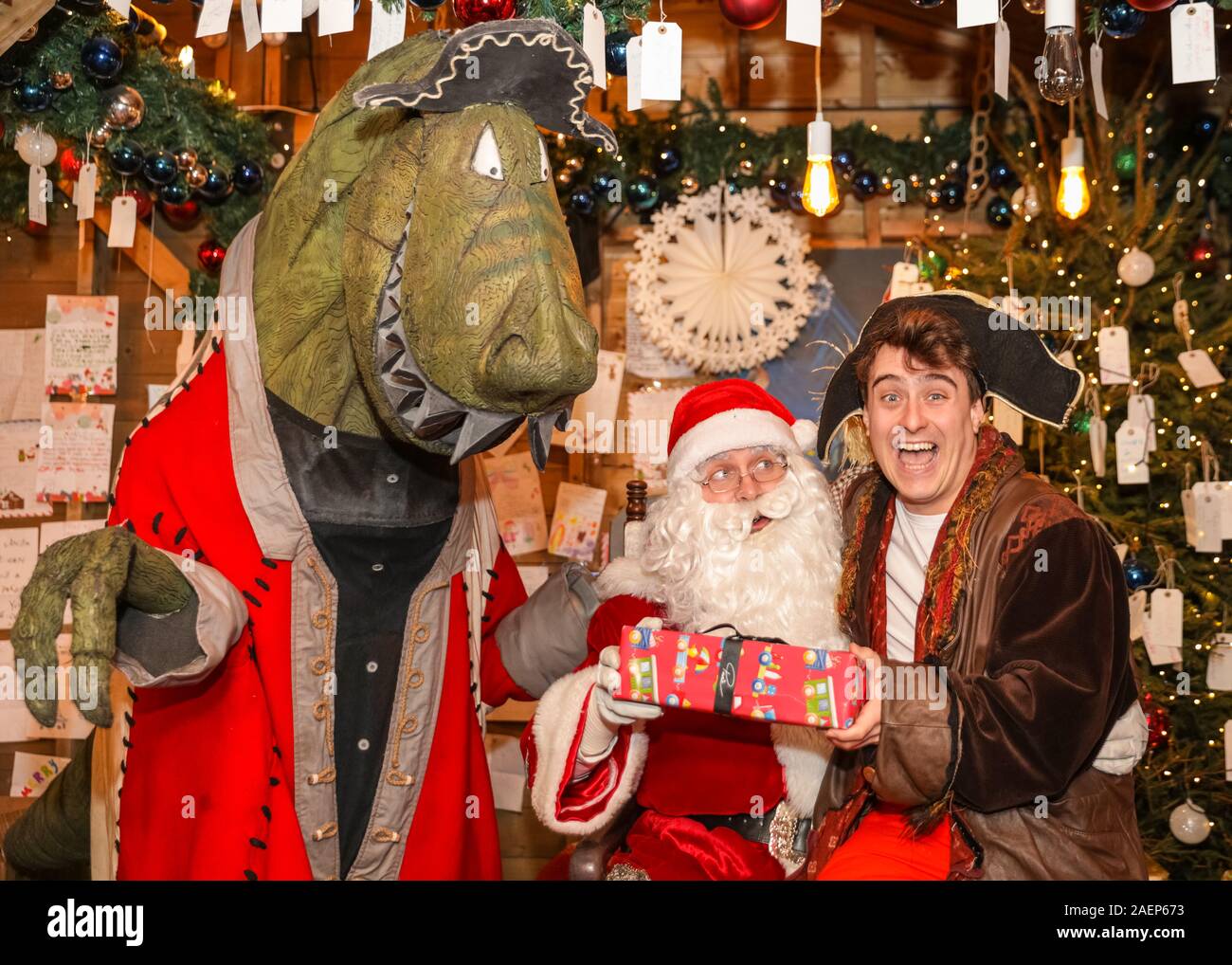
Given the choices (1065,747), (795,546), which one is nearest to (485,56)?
(795,546)

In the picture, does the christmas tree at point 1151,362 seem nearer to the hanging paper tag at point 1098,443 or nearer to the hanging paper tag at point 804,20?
the hanging paper tag at point 1098,443

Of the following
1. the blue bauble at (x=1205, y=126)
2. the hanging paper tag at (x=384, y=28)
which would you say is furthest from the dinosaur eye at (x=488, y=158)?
the blue bauble at (x=1205, y=126)

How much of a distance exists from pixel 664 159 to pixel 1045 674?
3248 mm

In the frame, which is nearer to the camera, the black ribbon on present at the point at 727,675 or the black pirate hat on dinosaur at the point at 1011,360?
the black ribbon on present at the point at 727,675

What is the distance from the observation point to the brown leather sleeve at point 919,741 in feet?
8.50

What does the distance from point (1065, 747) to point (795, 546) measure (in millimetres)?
784

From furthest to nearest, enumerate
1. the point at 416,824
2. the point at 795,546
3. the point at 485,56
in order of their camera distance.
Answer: the point at 795,546 → the point at 416,824 → the point at 485,56

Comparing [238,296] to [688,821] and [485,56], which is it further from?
[688,821]

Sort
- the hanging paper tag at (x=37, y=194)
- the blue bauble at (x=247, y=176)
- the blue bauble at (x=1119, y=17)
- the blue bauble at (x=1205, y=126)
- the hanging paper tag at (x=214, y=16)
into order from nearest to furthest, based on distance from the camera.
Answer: the hanging paper tag at (x=214, y=16)
the blue bauble at (x=1119, y=17)
the hanging paper tag at (x=37, y=194)
the blue bauble at (x=247, y=176)
the blue bauble at (x=1205, y=126)

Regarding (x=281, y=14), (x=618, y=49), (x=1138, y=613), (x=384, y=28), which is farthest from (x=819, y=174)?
(x=281, y=14)

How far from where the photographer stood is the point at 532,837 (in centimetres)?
562

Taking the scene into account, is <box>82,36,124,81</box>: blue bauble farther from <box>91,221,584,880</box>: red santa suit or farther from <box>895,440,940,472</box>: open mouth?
<box>895,440,940,472</box>: open mouth

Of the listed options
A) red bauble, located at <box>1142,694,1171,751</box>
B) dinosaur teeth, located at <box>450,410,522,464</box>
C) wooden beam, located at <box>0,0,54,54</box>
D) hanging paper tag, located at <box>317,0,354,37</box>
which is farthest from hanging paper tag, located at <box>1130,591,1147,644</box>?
wooden beam, located at <box>0,0,54,54</box>

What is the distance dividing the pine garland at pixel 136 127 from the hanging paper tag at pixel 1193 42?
293 centimetres
